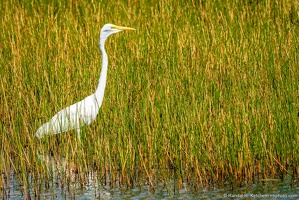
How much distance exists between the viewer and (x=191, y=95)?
6270mm

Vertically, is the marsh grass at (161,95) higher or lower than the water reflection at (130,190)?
higher

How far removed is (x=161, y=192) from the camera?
5.39m

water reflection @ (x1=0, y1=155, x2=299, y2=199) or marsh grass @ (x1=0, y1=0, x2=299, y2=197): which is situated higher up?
marsh grass @ (x1=0, y1=0, x2=299, y2=197)

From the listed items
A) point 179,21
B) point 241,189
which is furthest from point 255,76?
point 179,21

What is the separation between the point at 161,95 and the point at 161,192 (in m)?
1.21

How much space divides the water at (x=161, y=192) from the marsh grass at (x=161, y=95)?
0.08 m

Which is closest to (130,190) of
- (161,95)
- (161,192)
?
(161,192)

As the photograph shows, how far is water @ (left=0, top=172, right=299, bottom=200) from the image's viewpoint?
524 cm

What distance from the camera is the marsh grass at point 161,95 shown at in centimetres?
554

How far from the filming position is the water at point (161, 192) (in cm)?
524

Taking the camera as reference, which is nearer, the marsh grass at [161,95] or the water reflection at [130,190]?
the water reflection at [130,190]

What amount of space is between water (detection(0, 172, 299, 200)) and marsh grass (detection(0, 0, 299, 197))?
0.27 feet

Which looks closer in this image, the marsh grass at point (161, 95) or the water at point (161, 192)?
the water at point (161, 192)

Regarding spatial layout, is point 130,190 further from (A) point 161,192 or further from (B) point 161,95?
(B) point 161,95
